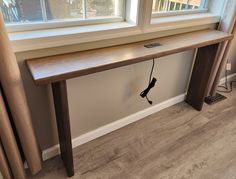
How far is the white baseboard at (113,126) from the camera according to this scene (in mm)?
1485

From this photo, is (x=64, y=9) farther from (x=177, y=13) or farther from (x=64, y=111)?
(x=177, y=13)

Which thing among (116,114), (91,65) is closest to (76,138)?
(116,114)

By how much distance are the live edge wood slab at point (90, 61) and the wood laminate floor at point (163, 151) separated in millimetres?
202

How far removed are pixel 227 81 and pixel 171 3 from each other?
1525 millimetres

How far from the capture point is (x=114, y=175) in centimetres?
138

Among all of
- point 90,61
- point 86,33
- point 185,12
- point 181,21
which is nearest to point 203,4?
point 185,12

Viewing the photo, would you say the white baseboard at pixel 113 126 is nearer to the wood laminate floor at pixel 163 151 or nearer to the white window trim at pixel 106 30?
the wood laminate floor at pixel 163 151

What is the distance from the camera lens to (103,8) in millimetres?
1336

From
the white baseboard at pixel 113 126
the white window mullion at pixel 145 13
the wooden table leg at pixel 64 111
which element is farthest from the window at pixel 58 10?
the white baseboard at pixel 113 126

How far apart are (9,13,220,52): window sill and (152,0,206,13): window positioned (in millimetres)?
94

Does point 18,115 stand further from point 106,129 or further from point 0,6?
point 106,129

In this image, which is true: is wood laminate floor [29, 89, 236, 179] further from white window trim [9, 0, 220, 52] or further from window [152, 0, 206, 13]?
window [152, 0, 206, 13]

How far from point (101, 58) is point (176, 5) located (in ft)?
3.33

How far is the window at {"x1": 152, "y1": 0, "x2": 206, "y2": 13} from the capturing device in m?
1.57
